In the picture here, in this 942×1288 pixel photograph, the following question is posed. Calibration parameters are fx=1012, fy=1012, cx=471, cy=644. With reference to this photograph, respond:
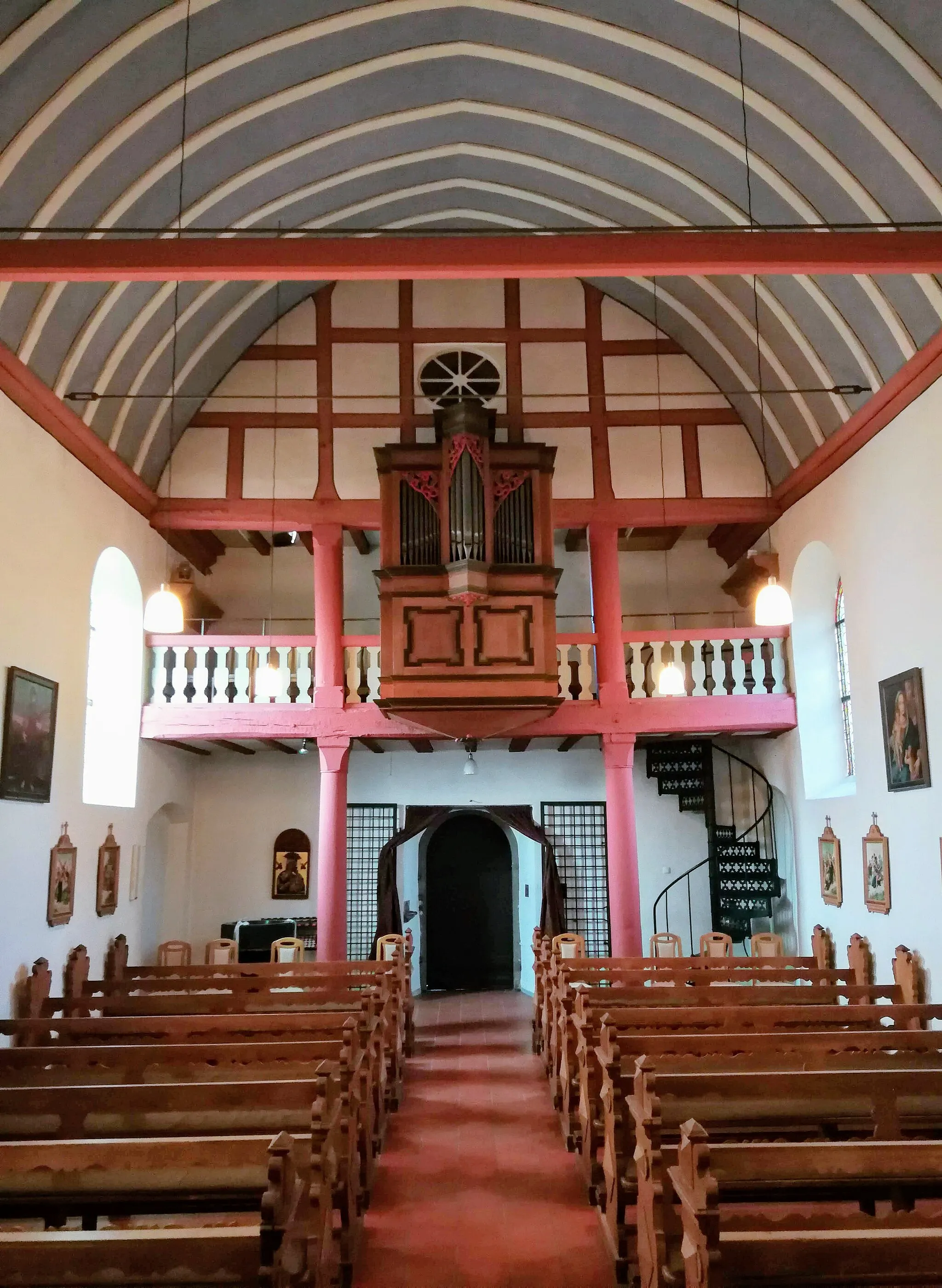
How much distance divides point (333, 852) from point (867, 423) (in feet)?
25.6

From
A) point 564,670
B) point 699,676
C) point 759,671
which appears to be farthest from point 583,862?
point 759,671

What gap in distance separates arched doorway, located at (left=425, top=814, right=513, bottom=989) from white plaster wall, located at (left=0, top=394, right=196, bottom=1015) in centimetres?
599

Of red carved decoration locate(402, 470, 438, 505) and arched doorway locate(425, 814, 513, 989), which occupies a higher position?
red carved decoration locate(402, 470, 438, 505)

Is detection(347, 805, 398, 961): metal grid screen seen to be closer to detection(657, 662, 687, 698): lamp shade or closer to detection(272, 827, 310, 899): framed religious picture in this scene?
detection(272, 827, 310, 899): framed religious picture

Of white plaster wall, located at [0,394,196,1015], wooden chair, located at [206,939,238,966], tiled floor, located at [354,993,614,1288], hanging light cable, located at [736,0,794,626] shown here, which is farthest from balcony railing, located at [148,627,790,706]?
tiled floor, located at [354,993,614,1288]

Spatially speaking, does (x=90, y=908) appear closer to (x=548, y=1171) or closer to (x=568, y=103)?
(x=548, y=1171)

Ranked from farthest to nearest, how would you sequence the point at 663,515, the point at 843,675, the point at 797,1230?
the point at 663,515
the point at 843,675
the point at 797,1230

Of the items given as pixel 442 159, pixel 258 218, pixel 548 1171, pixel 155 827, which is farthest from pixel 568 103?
pixel 155 827

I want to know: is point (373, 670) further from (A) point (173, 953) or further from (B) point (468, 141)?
(B) point (468, 141)

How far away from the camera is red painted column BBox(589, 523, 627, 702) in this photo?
12.6 metres

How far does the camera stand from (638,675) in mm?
12758

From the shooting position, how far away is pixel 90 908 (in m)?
11.0

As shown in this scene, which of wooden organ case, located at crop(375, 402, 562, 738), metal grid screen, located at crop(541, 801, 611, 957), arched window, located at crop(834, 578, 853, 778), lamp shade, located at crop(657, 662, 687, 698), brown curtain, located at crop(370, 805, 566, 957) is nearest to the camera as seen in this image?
wooden organ case, located at crop(375, 402, 562, 738)

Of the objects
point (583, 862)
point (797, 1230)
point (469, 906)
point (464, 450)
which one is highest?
point (464, 450)
